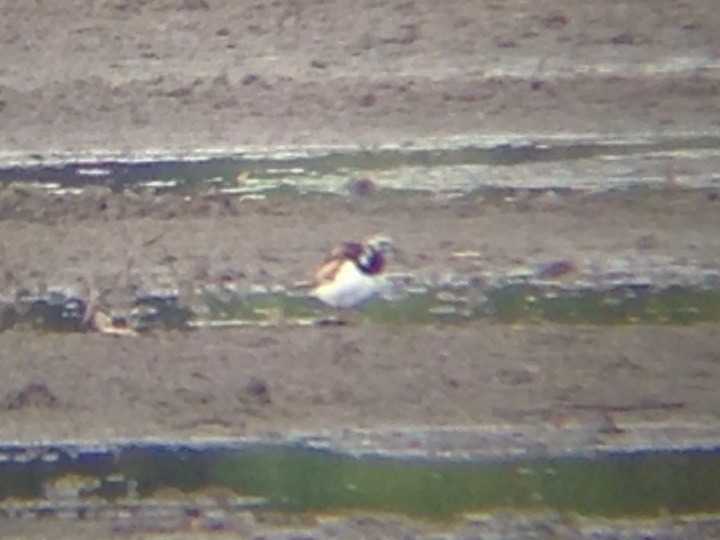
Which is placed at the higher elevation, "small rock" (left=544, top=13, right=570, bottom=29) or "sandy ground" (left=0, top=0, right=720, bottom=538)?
"small rock" (left=544, top=13, right=570, bottom=29)

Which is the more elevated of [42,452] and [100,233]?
[100,233]

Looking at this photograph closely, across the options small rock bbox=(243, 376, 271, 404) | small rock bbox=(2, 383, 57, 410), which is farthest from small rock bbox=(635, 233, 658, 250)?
small rock bbox=(2, 383, 57, 410)

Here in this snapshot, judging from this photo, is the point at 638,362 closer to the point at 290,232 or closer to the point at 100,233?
the point at 290,232

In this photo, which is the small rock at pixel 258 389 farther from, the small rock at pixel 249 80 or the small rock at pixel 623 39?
the small rock at pixel 623 39

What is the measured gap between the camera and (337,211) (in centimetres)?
59

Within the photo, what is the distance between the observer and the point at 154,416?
603 mm

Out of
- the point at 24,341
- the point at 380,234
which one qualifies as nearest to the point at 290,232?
the point at 380,234

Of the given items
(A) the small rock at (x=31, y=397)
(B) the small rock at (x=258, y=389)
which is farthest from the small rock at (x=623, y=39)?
(A) the small rock at (x=31, y=397)

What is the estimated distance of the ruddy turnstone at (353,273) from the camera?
58cm

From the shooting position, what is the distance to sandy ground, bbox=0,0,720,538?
569 millimetres

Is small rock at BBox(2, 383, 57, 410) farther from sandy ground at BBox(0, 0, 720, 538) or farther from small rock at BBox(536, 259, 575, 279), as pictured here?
small rock at BBox(536, 259, 575, 279)

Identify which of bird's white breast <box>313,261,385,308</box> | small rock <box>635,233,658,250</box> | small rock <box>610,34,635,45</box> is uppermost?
small rock <box>610,34,635,45</box>

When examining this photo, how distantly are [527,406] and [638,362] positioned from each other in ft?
0.23

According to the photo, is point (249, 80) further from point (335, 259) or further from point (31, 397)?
point (31, 397)
